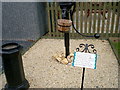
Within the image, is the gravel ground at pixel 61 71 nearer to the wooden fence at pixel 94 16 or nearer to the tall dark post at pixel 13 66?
the tall dark post at pixel 13 66

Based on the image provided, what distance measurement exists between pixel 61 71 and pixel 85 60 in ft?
4.30

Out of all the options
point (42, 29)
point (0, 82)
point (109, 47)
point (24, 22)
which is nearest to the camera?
point (0, 82)

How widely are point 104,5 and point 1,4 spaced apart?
3249mm

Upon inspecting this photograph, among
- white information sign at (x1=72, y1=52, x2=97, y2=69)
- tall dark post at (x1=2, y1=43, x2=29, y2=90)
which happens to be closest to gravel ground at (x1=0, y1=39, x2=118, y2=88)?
tall dark post at (x1=2, y1=43, x2=29, y2=90)

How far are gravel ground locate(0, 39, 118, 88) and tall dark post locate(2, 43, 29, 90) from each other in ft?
1.10

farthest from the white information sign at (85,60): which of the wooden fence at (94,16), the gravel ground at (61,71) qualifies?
the wooden fence at (94,16)

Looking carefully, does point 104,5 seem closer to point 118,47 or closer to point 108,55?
point 118,47

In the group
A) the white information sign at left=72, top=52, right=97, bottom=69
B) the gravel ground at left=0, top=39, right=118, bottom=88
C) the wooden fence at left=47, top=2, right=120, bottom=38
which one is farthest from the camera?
the wooden fence at left=47, top=2, right=120, bottom=38

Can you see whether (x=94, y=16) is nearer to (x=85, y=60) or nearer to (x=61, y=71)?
(x=61, y=71)

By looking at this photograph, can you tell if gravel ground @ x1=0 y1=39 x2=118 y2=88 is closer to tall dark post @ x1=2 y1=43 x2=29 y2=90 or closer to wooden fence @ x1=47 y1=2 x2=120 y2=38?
tall dark post @ x1=2 y1=43 x2=29 y2=90

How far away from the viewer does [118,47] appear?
4180mm

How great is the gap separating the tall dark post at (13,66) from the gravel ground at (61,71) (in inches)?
13.2

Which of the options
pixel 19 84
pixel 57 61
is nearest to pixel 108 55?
pixel 57 61

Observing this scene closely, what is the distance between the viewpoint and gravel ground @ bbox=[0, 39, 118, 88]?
9.25ft
